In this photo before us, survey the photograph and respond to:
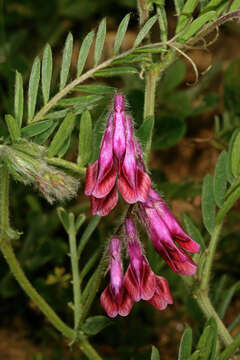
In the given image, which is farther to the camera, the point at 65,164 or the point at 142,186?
the point at 65,164

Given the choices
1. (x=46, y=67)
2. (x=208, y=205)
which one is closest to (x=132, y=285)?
(x=208, y=205)

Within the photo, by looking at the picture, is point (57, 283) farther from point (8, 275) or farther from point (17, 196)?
point (17, 196)

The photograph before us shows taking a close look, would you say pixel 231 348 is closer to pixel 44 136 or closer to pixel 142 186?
pixel 142 186

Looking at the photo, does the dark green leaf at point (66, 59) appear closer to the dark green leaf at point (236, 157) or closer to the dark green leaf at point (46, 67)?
the dark green leaf at point (46, 67)

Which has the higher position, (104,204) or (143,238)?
(104,204)

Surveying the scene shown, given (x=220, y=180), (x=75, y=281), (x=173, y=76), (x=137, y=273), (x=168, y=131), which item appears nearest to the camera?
(x=137, y=273)

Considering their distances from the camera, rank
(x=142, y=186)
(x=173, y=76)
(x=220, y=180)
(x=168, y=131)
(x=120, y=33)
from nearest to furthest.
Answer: (x=142, y=186) → (x=120, y=33) → (x=220, y=180) → (x=168, y=131) → (x=173, y=76)

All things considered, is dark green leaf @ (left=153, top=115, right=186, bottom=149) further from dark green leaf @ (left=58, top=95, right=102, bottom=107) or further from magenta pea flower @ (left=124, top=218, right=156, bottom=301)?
magenta pea flower @ (left=124, top=218, right=156, bottom=301)
